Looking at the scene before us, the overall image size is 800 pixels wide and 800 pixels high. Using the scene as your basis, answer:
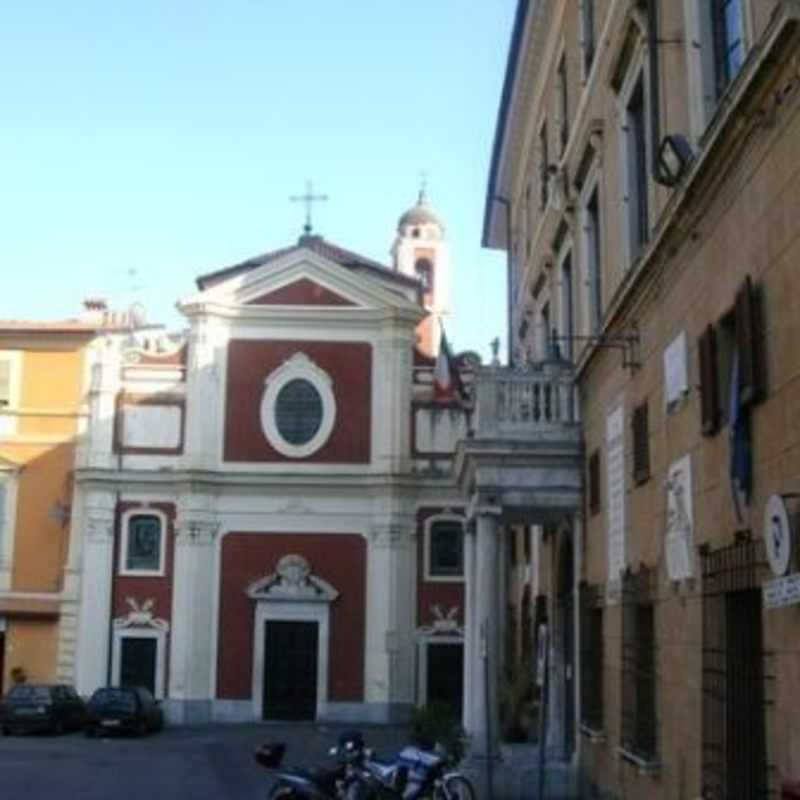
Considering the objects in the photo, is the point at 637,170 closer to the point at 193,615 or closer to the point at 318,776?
the point at 318,776

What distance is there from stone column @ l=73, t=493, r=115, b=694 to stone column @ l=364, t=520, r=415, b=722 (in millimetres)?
7353

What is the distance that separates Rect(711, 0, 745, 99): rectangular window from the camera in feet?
34.5

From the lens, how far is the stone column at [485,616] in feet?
57.9

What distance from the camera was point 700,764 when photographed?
10.8 m

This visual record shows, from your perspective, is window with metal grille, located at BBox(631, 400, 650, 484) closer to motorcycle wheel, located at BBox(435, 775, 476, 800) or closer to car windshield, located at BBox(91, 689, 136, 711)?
motorcycle wheel, located at BBox(435, 775, 476, 800)

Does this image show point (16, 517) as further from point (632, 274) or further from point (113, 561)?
point (632, 274)

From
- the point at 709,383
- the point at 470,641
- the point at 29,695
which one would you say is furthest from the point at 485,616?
the point at 29,695

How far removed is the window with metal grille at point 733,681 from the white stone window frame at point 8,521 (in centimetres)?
3146

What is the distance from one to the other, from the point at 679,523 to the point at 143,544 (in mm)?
28699

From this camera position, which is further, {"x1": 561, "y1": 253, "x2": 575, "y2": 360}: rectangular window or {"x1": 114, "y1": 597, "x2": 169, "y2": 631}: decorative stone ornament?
{"x1": 114, "y1": 597, "x2": 169, "y2": 631}: decorative stone ornament

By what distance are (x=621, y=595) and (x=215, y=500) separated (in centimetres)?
2533

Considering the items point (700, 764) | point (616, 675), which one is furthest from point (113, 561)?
point (700, 764)

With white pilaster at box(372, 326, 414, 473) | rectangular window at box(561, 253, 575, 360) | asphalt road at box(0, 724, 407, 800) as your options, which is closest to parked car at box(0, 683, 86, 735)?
asphalt road at box(0, 724, 407, 800)

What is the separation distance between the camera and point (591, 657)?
55.6 ft
